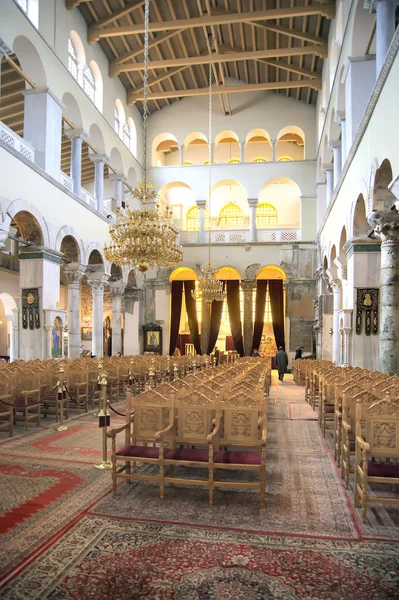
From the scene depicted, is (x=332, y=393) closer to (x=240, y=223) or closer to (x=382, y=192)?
(x=382, y=192)

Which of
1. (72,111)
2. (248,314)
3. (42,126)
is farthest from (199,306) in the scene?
(42,126)

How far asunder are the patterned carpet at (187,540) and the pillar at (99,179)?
13190mm

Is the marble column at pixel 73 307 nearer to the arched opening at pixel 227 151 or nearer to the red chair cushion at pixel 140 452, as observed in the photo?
the red chair cushion at pixel 140 452

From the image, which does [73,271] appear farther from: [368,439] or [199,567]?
[199,567]

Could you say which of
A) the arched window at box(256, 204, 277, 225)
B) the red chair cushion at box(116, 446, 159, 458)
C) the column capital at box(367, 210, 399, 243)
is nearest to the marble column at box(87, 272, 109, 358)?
the arched window at box(256, 204, 277, 225)

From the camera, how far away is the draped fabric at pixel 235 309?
21250mm

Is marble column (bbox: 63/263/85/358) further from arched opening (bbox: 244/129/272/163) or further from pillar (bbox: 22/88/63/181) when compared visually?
Answer: arched opening (bbox: 244/129/272/163)

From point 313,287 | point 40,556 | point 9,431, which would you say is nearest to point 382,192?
point 9,431

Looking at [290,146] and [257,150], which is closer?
[290,146]

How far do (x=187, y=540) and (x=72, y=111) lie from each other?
1463cm

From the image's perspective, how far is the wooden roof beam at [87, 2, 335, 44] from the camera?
1423 cm

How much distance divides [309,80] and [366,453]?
18277 millimetres

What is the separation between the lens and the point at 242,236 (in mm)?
21578

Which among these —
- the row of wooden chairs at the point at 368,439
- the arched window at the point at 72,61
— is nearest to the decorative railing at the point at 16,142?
the arched window at the point at 72,61
